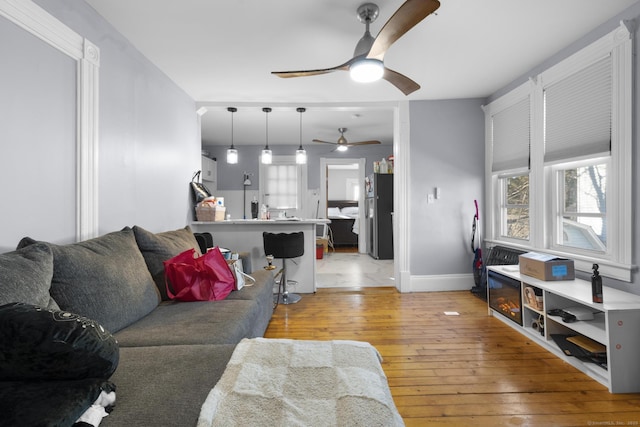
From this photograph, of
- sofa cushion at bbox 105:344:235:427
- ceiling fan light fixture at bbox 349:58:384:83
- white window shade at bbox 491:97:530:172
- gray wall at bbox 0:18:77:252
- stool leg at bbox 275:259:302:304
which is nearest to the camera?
sofa cushion at bbox 105:344:235:427

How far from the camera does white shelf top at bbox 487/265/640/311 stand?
1.90 m

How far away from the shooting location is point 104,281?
1.58 metres

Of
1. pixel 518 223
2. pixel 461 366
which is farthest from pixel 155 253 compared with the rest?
pixel 518 223

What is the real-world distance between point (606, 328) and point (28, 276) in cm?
295

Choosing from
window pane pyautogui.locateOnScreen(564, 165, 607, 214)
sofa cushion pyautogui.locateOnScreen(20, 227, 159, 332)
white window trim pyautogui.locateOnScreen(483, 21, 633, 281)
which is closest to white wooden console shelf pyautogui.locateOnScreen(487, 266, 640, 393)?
white window trim pyautogui.locateOnScreen(483, 21, 633, 281)

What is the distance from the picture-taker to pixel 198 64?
300cm

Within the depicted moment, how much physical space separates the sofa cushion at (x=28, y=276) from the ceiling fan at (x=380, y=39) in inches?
76.1

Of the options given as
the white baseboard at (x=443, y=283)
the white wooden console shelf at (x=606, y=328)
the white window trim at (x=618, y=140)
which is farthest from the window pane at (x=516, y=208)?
the white wooden console shelf at (x=606, y=328)

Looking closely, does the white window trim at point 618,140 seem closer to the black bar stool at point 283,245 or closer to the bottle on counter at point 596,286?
the bottle on counter at point 596,286

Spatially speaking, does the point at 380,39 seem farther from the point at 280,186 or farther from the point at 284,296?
the point at 280,186

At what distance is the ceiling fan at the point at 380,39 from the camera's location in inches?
65.4

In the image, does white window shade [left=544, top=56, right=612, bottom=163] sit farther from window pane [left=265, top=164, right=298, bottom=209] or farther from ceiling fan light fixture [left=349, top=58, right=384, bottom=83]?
window pane [left=265, top=164, right=298, bottom=209]

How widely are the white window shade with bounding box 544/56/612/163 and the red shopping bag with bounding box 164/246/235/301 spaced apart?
3.10m

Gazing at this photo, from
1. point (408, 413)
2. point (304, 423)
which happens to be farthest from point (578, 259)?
point (304, 423)
